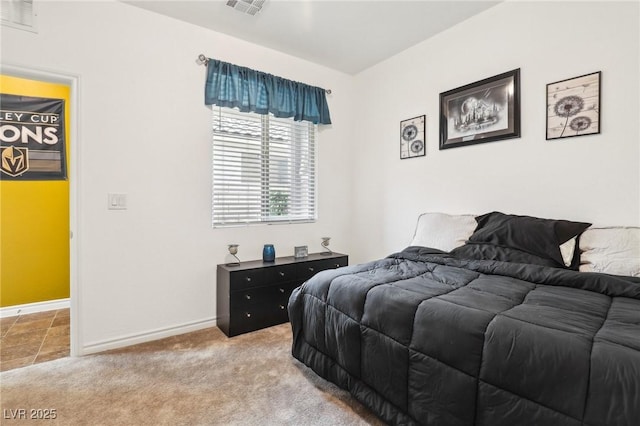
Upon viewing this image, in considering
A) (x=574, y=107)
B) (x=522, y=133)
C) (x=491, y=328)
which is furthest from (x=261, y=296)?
(x=574, y=107)

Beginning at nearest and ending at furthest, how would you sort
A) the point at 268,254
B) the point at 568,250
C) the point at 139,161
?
the point at 568,250 → the point at 139,161 → the point at 268,254

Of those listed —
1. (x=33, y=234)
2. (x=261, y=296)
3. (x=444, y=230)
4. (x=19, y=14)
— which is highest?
(x=19, y=14)

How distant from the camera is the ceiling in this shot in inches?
97.7

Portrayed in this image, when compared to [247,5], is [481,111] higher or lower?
lower

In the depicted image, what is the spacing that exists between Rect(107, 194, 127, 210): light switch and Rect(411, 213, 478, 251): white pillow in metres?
2.44

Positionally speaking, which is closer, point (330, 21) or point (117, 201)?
point (117, 201)

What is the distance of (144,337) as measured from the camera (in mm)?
2527

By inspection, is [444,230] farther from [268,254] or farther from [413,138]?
[268,254]

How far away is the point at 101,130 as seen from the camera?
7.73ft

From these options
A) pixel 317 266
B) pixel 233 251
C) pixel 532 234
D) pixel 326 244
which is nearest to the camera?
pixel 532 234

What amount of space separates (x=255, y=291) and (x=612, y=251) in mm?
2511

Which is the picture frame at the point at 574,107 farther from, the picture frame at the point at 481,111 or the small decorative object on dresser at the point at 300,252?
the small decorative object on dresser at the point at 300,252

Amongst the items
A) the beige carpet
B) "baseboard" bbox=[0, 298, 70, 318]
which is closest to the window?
the beige carpet

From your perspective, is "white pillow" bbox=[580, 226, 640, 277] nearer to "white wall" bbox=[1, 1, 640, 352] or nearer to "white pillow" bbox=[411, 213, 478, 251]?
"white wall" bbox=[1, 1, 640, 352]
